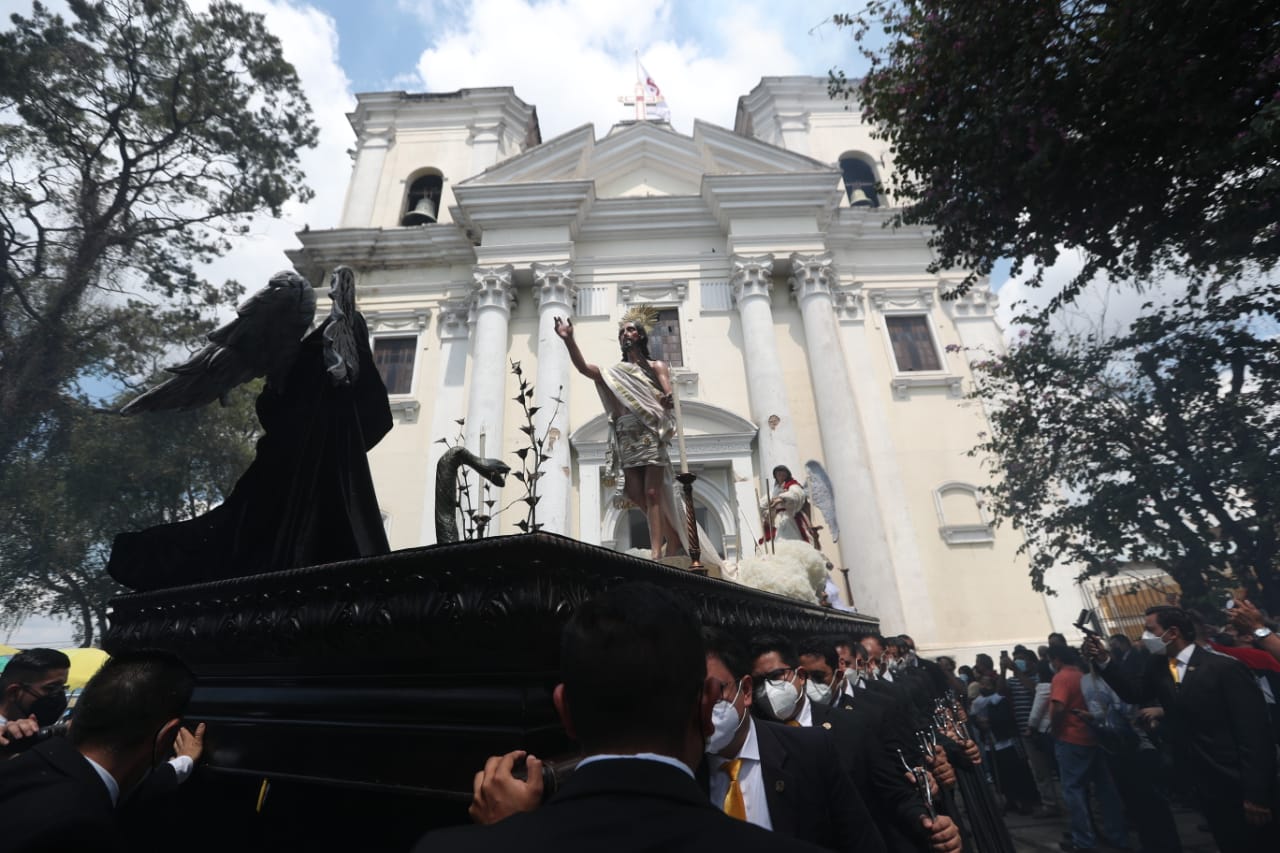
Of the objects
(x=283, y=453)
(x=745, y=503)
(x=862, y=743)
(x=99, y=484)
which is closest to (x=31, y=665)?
(x=283, y=453)

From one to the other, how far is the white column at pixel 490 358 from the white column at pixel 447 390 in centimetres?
44

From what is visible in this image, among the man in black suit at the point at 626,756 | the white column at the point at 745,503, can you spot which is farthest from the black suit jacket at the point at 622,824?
the white column at the point at 745,503

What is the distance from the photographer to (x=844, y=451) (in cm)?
1217

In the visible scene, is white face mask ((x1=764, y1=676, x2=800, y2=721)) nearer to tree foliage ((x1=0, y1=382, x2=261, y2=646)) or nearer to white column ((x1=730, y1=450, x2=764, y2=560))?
white column ((x1=730, y1=450, x2=764, y2=560))

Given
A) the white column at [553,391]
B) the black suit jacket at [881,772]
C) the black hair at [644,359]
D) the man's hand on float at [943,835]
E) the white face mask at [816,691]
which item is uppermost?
the white column at [553,391]

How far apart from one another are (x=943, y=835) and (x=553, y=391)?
1122 centimetres

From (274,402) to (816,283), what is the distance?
13178 mm

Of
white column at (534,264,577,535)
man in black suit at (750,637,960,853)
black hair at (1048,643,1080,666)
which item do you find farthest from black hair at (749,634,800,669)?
white column at (534,264,577,535)

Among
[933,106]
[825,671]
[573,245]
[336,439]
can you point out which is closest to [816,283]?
[573,245]

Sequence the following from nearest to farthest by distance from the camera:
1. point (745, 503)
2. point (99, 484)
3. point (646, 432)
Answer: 1. point (646, 432)
2. point (99, 484)
3. point (745, 503)

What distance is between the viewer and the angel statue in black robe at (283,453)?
2.16 metres

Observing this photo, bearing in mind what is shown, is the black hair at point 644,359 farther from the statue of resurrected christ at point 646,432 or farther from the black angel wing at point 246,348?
the black angel wing at point 246,348

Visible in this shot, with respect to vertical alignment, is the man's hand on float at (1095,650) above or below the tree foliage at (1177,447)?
below

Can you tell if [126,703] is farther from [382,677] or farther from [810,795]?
[810,795]
